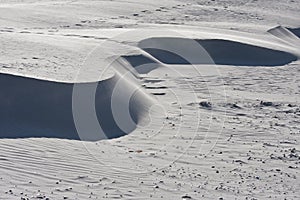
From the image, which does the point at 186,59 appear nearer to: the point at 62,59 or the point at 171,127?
the point at 62,59

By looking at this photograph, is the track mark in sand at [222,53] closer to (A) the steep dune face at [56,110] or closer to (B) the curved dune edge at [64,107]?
(B) the curved dune edge at [64,107]

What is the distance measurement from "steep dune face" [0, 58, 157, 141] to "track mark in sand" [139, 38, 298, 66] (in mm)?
6005

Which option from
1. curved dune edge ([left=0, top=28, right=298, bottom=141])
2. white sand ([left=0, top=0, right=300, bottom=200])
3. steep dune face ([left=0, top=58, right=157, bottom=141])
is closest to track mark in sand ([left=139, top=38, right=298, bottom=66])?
white sand ([left=0, top=0, right=300, bottom=200])

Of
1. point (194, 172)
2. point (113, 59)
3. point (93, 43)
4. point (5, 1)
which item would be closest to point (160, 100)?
point (113, 59)

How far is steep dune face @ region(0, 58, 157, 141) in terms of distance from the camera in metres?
12.0

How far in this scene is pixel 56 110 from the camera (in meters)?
12.5

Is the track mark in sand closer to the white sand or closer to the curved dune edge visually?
the white sand

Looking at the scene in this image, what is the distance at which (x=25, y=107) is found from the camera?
12.4 meters

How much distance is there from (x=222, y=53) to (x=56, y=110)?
8964 mm

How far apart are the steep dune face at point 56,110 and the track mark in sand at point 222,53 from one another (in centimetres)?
601

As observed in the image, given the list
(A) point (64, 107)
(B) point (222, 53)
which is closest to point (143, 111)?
(A) point (64, 107)

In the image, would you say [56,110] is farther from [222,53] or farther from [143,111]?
[222,53]

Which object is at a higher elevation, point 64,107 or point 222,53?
point 222,53

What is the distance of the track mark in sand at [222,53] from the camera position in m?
19.5
